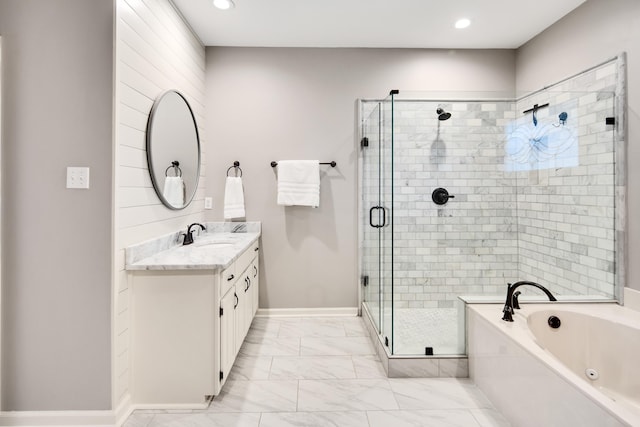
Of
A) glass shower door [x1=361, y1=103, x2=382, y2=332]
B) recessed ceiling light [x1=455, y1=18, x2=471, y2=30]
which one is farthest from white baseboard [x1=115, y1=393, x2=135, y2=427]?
recessed ceiling light [x1=455, y1=18, x2=471, y2=30]

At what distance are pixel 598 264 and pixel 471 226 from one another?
32.1 inches

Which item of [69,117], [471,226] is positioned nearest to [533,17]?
[471,226]

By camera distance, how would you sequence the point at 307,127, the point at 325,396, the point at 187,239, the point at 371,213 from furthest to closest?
the point at 307,127
the point at 371,213
the point at 187,239
the point at 325,396

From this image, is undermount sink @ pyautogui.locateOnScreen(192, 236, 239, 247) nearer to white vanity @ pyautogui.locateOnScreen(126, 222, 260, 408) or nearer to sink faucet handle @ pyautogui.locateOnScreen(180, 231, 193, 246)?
sink faucet handle @ pyautogui.locateOnScreen(180, 231, 193, 246)

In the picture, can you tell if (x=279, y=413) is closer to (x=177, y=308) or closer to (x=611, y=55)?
(x=177, y=308)

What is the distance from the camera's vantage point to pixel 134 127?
1.83 m

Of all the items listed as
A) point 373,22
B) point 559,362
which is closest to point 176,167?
point 373,22

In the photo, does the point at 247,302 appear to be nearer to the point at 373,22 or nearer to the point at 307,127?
the point at 307,127

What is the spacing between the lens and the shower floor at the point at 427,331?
2127 millimetres

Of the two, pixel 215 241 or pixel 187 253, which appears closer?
pixel 187 253

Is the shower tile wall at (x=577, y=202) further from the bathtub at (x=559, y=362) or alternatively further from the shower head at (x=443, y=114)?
the shower head at (x=443, y=114)

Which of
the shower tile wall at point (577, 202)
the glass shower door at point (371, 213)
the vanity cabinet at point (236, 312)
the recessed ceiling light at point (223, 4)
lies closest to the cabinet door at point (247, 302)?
the vanity cabinet at point (236, 312)

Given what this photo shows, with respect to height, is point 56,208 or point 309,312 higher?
point 56,208

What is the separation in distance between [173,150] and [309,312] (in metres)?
1.89
